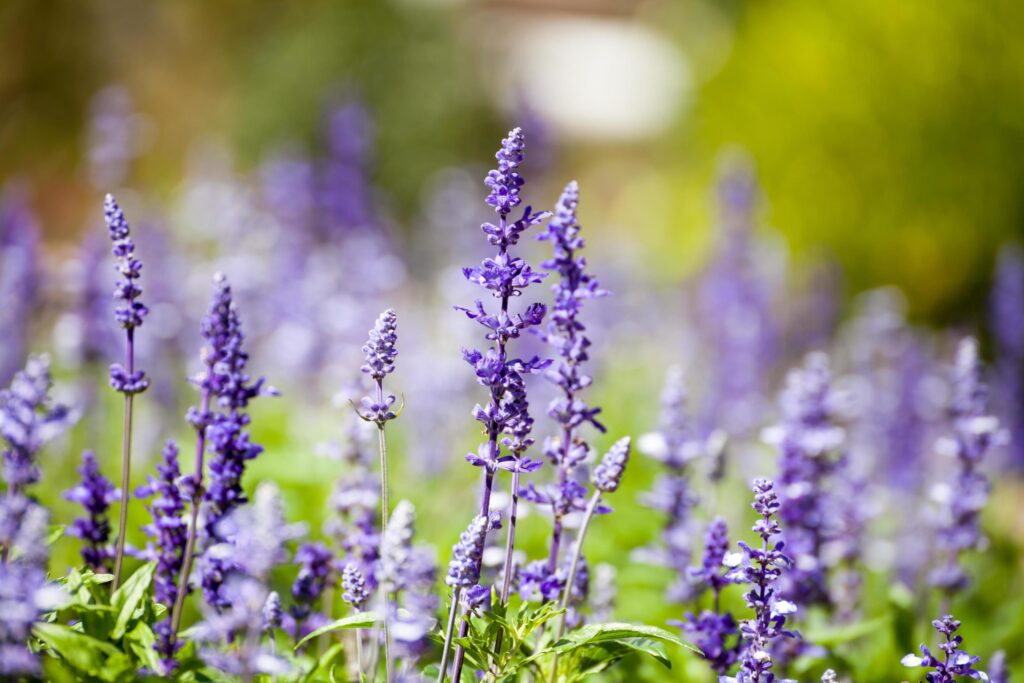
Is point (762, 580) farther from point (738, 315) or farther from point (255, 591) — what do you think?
point (738, 315)

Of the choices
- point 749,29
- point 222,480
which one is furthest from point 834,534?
point 749,29

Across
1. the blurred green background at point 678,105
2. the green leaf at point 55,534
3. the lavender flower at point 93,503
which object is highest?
the blurred green background at point 678,105

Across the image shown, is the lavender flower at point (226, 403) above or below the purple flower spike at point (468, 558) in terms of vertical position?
above

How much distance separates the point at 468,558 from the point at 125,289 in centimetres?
131

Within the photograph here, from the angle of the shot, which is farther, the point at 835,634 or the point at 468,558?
the point at 835,634

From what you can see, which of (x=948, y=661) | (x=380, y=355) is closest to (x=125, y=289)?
(x=380, y=355)

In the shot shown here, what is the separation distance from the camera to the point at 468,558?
255 cm

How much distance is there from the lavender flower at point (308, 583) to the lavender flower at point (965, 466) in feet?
9.37

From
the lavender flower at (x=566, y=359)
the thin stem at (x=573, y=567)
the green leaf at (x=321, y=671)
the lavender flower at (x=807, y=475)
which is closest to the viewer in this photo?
the thin stem at (x=573, y=567)

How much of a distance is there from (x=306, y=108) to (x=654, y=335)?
9.36 metres

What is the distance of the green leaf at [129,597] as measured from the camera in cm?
294

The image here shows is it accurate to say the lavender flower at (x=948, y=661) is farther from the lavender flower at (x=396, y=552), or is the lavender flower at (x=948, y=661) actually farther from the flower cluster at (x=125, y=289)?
the flower cluster at (x=125, y=289)

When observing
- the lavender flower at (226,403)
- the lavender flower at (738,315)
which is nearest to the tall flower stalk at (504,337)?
the lavender flower at (226,403)

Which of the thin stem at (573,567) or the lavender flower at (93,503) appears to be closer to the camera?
the thin stem at (573,567)
